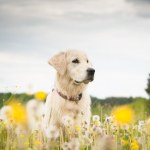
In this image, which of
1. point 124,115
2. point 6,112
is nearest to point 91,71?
point 6,112

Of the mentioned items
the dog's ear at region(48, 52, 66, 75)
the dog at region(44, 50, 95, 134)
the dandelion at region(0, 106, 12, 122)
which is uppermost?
the dog's ear at region(48, 52, 66, 75)

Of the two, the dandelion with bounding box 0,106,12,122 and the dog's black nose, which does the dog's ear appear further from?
the dandelion with bounding box 0,106,12,122

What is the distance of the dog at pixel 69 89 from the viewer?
319 inches

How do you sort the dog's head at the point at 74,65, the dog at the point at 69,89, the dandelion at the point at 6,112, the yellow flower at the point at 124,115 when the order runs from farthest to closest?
the dog's head at the point at 74,65, the dog at the point at 69,89, the dandelion at the point at 6,112, the yellow flower at the point at 124,115

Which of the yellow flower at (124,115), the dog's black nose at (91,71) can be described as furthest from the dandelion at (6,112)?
the dog's black nose at (91,71)

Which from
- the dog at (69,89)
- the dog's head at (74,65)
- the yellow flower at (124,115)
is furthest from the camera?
the dog's head at (74,65)

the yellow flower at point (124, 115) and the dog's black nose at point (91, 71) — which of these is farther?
the dog's black nose at point (91, 71)

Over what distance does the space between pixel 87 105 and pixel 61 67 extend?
3.22 ft

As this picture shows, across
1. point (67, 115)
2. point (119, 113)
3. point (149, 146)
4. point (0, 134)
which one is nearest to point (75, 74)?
point (67, 115)

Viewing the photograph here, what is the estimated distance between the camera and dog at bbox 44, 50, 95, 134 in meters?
8.11

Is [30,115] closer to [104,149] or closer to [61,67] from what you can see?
[104,149]

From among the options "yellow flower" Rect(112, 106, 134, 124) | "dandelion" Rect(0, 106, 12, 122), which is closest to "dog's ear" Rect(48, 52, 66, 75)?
"dandelion" Rect(0, 106, 12, 122)

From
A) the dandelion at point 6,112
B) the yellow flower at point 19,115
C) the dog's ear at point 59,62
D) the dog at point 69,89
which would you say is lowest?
the yellow flower at point 19,115

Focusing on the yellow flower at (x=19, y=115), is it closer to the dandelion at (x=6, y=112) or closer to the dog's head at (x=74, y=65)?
the dandelion at (x=6, y=112)
